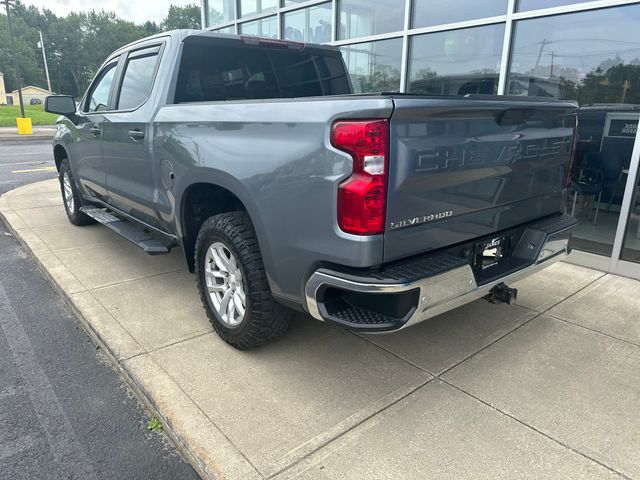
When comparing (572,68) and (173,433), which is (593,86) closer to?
(572,68)

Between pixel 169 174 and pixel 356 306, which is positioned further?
pixel 169 174

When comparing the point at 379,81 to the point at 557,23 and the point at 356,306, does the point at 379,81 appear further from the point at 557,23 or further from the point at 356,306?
the point at 356,306

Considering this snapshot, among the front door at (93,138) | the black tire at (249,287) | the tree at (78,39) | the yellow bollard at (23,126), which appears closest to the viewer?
the black tire at (249,287)

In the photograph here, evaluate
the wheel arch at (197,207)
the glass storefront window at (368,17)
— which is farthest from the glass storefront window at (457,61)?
the wheel arch at (197,207)

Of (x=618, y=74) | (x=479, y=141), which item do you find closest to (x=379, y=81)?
(x=618, y=74)

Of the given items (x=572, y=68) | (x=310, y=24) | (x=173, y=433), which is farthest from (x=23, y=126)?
(x=173, y=433)

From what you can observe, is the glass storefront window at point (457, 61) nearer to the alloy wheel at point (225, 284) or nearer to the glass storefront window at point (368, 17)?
the glass storefront window at point (368, 17)

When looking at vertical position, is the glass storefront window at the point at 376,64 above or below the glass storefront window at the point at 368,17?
below

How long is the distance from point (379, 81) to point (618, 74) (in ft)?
10.5

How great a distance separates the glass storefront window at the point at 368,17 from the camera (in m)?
6.48

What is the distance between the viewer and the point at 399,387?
2.77 meters

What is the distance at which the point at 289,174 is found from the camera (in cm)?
236

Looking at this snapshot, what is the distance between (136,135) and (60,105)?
1.92m

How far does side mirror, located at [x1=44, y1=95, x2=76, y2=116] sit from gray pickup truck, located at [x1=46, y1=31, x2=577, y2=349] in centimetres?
134
